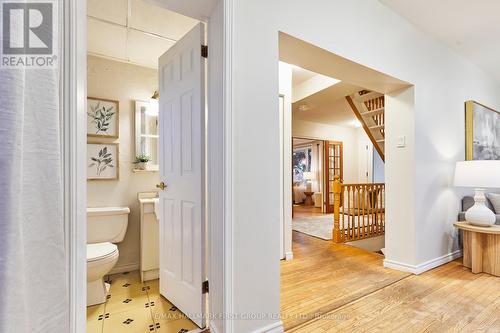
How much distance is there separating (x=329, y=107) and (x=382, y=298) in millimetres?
4634

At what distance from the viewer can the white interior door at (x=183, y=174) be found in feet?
5.54

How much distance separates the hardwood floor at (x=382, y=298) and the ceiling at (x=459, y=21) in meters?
2.62

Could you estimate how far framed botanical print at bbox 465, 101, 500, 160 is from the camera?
3.32 meters

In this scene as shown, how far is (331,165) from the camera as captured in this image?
25.8 ft

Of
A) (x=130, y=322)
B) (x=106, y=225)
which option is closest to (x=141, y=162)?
(x=106, y=225)

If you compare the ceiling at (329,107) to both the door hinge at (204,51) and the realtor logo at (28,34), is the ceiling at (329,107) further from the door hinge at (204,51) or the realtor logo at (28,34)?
the realtor logo at (28,34)

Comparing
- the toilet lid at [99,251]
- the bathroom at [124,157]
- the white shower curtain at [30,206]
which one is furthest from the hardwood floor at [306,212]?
the white shower curtain at [30,206]

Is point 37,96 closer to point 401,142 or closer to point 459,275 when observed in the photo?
point 401,142

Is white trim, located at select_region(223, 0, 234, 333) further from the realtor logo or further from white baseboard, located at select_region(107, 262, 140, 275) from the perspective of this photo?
white baseboard, located at select_region(107, 262, 140, 275)

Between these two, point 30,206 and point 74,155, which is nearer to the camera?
point 30,206

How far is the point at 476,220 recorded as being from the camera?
2666mm

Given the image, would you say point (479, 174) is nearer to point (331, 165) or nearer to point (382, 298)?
point (382, 298)

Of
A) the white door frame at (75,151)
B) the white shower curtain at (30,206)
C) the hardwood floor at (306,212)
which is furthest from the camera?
the hardwood floor at (306,212)

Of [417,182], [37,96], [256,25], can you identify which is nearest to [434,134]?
[417,182]
